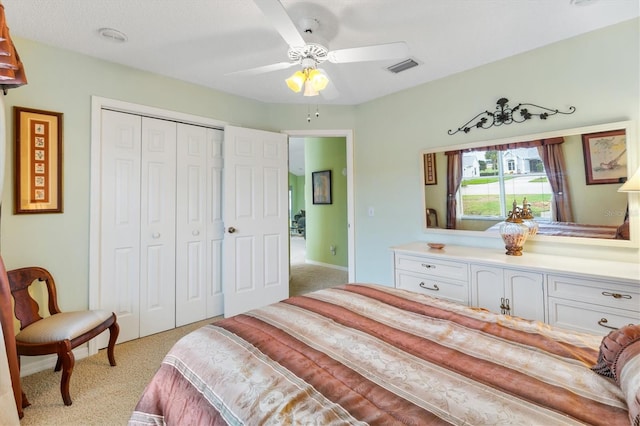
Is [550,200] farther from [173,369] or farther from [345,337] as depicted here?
[173,369]

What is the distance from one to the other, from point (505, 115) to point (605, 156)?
2.45 ft

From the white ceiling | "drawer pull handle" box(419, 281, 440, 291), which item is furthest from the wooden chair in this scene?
"drawer pull handle" box(419, 281, 440, 291)

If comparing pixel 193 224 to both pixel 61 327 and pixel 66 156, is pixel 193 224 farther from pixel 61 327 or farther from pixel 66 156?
pixel 61 327

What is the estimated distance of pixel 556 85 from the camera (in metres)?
2.28

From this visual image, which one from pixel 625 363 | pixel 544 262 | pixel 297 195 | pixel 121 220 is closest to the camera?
pixel 625 363

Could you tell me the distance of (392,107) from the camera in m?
3.31

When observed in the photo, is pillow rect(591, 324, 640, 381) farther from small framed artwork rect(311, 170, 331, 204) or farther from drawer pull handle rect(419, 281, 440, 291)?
small framed artwork rect(311, 170, 331, 204)

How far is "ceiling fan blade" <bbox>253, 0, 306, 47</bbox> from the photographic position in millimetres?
1329

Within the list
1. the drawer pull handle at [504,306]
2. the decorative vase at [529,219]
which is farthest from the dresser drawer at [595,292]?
the decorative vase at [529,219]

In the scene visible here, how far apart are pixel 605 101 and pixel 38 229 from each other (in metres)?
4.10

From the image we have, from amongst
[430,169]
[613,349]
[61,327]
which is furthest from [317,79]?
[61,327]

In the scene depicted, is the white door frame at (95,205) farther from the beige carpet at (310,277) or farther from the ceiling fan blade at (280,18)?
the beige carpet at (310,277)

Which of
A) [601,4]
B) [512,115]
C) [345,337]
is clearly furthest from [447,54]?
[345,337]

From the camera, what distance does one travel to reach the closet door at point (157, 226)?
8.96 ft
